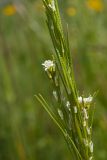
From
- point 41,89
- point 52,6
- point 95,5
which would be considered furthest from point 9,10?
point 52,6

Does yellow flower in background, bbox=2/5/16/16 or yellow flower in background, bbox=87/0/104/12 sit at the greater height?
yellow flower in background, bbox=2/5/16/16

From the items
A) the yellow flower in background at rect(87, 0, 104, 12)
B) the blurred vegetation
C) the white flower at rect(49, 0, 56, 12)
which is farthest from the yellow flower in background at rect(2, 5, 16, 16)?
the white flower at rect(49, 0, 56, 12)

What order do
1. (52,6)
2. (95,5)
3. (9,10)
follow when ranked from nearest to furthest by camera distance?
(52,6) → (95,5) → (9,10)

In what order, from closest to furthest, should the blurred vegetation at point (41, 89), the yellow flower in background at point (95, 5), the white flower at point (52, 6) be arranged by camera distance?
the white flower at point (52, 6), the blurred vegetation at point (41, 89), the yellow flower in background at point (95, 5)

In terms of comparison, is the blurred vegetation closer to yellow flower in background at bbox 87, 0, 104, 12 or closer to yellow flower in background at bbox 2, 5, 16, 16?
yellow flower in background at bbox 87, 0, 104, 12

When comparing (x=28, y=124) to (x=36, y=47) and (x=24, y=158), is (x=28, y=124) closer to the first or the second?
(x=24, y=158)

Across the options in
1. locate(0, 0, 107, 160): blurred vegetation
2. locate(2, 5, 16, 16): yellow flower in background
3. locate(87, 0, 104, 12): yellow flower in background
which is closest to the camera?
locate(0, 0, 107, 160): blurred vegetation

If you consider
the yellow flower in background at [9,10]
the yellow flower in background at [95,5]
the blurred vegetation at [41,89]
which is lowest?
the blurred vegetation at [41,89]

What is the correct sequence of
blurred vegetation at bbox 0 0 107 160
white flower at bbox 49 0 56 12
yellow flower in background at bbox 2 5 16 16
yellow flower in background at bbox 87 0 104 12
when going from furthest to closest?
yellow flower in background at bbox 2 5 16 16, yellow flower in background at bbox 87 0 104 12, blurred vegetation at bbox 0 0 107 160, white flower at bbox 49 0 56 12

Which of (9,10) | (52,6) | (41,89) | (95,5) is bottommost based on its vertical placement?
(52,6)

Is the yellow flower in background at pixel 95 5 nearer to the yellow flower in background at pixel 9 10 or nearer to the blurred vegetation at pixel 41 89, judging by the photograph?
the blurred vegetation at pixel 41 89

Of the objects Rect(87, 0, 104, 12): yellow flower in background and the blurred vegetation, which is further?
Rect(87, 0, 104, 12): yellow flower in background

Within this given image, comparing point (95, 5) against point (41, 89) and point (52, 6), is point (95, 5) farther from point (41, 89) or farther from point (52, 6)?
point (52, 6)

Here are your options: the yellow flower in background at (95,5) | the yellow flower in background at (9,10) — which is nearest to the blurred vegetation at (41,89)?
the yellow flower in background at (95,5)
